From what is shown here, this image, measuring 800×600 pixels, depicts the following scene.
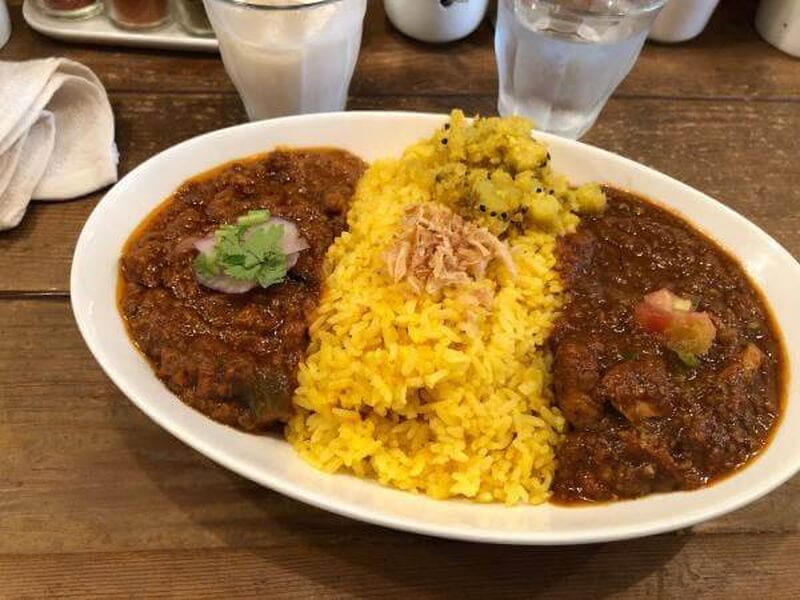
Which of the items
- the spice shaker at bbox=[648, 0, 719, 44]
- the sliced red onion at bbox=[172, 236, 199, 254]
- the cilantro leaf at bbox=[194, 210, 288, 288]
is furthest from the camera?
the spice shaker at bbox=[648, 0, 719, 44]

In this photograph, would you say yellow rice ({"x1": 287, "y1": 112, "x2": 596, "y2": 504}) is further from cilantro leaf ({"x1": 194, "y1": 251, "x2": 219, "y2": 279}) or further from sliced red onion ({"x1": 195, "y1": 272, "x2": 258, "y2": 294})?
cilantro leaf ({"x1": 194, "y1": 251, "x2": 219, "y2": 279})

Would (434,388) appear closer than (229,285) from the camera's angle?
Yes

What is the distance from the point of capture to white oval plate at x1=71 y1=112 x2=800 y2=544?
1.93m

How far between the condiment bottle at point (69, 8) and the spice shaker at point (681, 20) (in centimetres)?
292

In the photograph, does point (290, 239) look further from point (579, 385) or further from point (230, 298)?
point (579, 385)

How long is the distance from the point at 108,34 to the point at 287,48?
1.28m

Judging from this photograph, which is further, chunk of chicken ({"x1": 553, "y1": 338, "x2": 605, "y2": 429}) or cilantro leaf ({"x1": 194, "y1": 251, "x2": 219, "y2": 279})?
cilantro leaf ({"x1": 194, "y1": 251, "x2": 219, "y2": 279})

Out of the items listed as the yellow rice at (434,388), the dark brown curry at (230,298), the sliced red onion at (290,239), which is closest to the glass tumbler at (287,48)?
the dark brown curry at (230,298)

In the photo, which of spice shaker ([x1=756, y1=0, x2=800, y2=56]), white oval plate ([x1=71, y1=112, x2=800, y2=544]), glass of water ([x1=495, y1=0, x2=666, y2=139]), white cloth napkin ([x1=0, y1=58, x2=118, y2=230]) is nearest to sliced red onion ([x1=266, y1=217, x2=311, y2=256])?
white oval plate ([x1=71, y1=112, x2=800, y2=544])

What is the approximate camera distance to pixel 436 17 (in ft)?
12.6

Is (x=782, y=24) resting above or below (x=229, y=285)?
above

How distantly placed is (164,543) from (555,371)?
125 centimetres

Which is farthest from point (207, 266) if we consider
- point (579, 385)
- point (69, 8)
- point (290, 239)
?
point (69, 8)

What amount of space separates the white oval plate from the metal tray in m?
1.32
